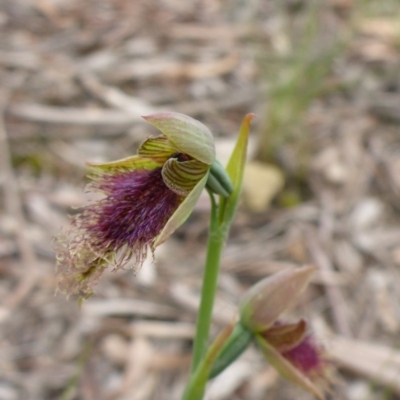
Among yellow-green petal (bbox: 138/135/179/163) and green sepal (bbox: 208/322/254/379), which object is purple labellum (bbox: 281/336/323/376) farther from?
yellow-green petal (bbox: 138/135/179/163)

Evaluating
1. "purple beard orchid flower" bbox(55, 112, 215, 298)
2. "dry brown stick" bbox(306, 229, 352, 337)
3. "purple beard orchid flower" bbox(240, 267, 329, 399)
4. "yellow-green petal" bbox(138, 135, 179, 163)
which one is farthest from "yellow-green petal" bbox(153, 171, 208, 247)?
"dry brown stick" bbox(306, 229, 352, 337)

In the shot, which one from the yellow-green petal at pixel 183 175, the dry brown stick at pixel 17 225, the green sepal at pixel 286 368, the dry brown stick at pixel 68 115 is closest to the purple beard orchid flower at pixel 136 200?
the yellow-green petal at pixel 183 175

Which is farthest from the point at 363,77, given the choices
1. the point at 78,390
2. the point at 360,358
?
the point at 78,390

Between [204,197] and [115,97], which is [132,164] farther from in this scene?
[115,97]

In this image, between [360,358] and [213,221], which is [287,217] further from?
[213,221]

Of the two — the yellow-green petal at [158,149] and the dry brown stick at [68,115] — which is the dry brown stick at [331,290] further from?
the yellow-green petal at [158,149]

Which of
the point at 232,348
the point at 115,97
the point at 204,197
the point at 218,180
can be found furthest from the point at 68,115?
the point at 218,180
